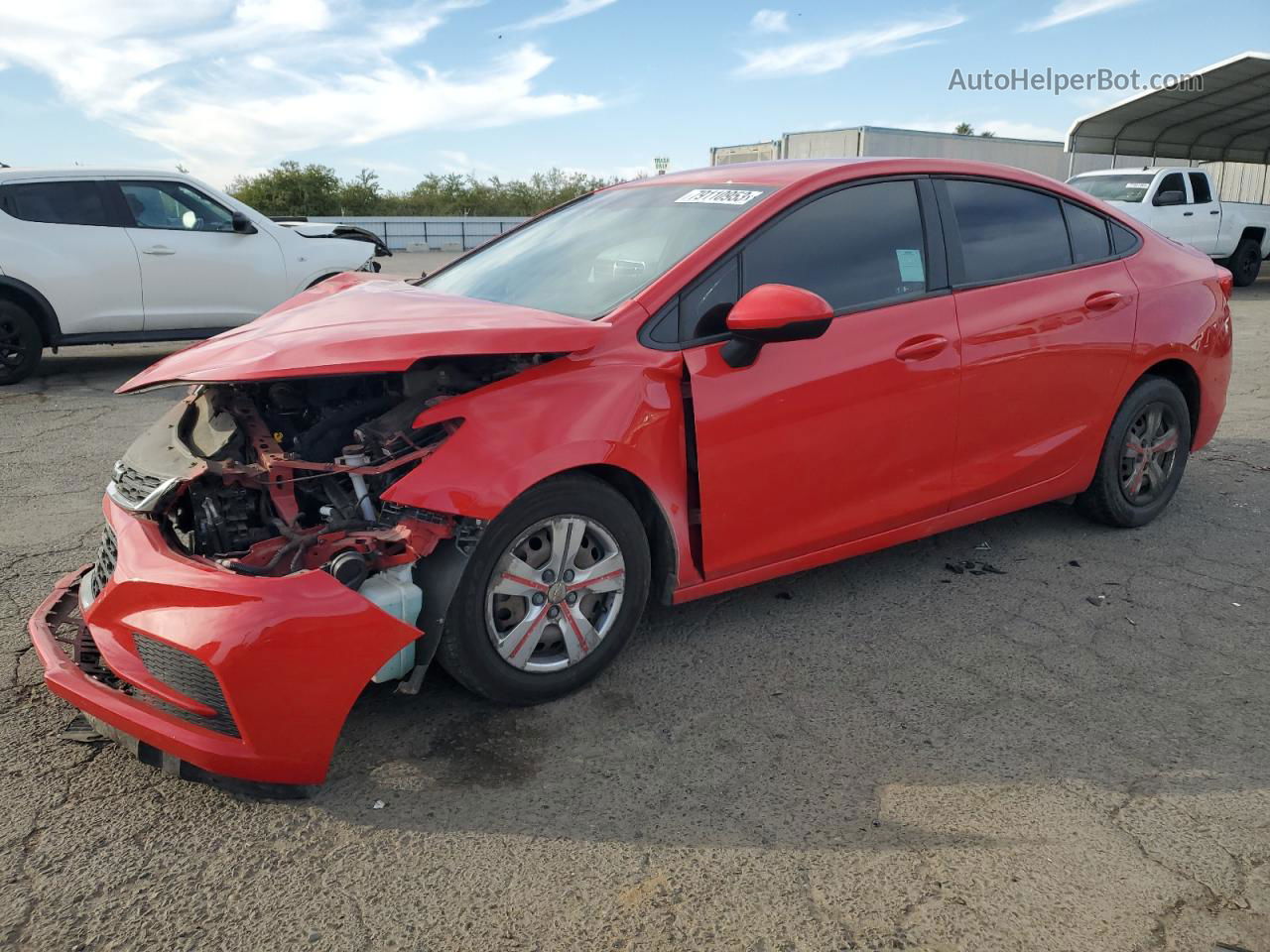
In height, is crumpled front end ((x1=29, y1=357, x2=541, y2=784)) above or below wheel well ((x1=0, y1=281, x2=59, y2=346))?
below

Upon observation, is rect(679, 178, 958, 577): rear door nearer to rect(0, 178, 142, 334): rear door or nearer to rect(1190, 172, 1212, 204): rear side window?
rect(0, 178, 142, 334): rear door

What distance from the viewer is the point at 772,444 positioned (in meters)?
3.26

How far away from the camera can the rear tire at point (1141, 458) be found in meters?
4.48

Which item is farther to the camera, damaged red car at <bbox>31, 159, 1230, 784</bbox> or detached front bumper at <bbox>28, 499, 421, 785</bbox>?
damaged red car at <bbox>31, 159, 1230, 784</bbox>

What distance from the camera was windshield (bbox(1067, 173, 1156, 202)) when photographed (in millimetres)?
15016

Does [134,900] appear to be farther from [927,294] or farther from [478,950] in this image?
[927,294]

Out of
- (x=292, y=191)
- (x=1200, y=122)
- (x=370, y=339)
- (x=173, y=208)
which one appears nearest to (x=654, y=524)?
(x=370, y=339)

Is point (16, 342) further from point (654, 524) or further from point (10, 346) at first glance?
point (654, 524)

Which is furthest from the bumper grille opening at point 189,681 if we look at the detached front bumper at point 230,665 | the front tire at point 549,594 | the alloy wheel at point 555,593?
the alloy wheel at point 555,593

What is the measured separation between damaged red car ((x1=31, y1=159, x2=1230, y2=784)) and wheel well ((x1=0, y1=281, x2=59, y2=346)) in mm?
5377

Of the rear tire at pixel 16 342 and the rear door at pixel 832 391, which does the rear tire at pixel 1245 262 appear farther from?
the rear tire at pixel 16 342

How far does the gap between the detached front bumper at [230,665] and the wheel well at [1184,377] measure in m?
3.75

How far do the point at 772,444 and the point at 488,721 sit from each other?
1.27 metres

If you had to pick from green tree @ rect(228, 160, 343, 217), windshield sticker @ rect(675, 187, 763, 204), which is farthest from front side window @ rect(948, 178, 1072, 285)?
green tree @ rect(228, 160, 343, 217)
